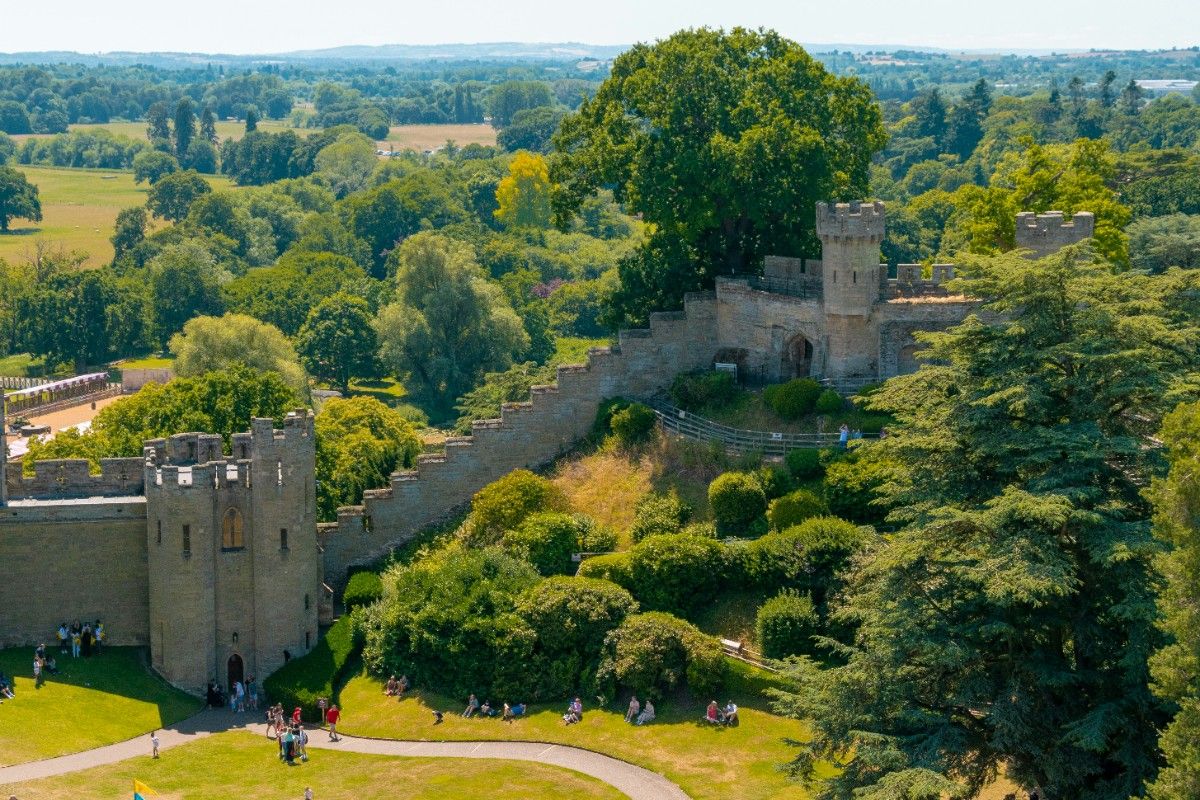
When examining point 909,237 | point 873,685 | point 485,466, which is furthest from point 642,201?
point 909,237

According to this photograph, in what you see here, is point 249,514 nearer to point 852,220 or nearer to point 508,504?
point 508,504

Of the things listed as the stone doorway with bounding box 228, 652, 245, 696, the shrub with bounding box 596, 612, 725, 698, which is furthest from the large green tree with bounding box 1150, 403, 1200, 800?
the stone doorway with bounding box 228, 652, 245, 696

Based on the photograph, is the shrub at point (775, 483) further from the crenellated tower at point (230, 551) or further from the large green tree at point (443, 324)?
the large green tree at point (443, 324)

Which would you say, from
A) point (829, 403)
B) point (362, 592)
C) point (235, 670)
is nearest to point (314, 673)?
point (235, 670)

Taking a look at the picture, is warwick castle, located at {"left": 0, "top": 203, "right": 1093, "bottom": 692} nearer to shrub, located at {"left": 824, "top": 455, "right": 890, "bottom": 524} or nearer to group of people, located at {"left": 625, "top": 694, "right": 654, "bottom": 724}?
shrub, located at {"left": 824, "top": 455, "right": 890, "bottom": 524}

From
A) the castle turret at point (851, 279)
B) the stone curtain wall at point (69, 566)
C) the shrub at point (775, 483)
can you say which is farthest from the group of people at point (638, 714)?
the stone curtain wall at point (69, 566)
